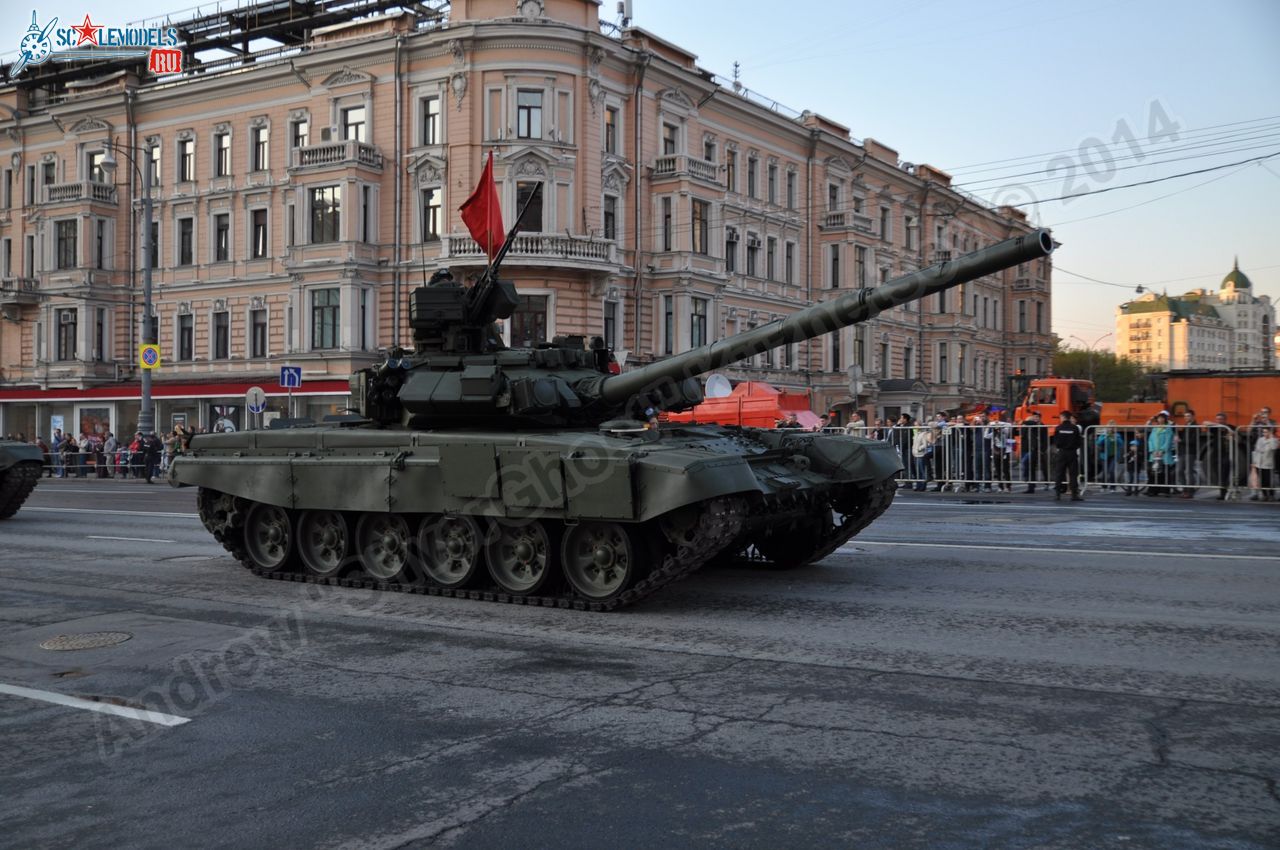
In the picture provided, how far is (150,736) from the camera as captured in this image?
19.1 ft

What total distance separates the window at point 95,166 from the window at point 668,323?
22.6 m

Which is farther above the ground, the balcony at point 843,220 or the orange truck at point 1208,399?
the balcony at point 843,220

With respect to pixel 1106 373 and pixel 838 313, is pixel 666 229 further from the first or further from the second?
pixel 1106 373

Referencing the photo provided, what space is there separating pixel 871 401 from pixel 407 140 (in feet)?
81.6

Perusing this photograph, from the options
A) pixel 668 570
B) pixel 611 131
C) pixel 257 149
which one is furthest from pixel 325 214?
pixel 668 570

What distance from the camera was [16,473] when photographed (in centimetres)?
1842

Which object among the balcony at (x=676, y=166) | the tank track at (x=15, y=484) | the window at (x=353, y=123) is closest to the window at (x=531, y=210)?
the balcony at (x=676, y=166)

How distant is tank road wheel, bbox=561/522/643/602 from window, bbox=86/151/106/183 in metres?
42.7

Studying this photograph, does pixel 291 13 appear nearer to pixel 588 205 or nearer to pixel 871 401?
pixel 588 205

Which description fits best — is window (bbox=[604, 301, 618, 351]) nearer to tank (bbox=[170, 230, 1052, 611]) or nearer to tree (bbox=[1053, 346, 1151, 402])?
tank (bbox=[170, 230, 1052, 611])

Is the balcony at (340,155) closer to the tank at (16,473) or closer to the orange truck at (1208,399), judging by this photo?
the tank at (16,473)

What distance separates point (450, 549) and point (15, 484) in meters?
11.5

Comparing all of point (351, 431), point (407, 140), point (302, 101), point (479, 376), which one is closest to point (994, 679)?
point (479, 376)

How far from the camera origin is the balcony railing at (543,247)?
35.6 meters
